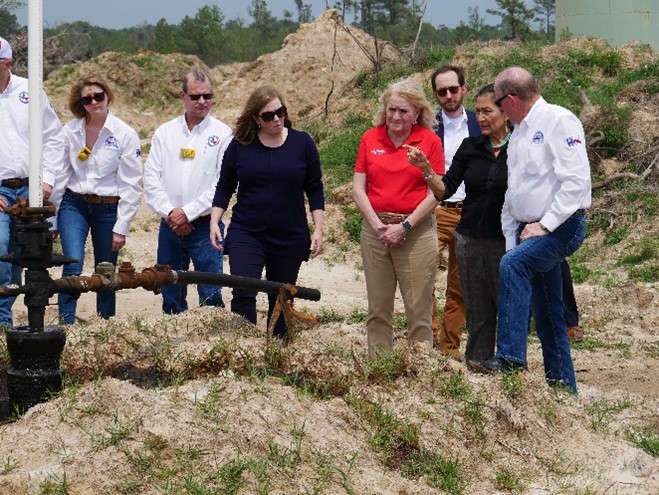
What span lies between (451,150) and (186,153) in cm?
180

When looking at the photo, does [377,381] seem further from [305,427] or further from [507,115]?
[507,115]

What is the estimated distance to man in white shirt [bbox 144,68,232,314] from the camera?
7.18m

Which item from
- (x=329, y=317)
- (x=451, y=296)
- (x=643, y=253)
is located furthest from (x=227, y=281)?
(x=643, y=253)

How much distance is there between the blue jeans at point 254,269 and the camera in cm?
653

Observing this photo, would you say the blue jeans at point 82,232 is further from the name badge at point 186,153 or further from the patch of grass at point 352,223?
the patch of grass at point 352,223

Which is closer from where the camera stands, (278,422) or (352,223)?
(278,422)

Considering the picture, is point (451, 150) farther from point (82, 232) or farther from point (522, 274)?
point (82, 232)

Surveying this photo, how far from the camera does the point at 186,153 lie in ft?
23.9

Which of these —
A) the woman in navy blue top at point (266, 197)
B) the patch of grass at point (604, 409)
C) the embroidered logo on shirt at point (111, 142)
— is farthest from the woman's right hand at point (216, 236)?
the patch of grass at point (604, 409)

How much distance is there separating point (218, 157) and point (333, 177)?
832cm

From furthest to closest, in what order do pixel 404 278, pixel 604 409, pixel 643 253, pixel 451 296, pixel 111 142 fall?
1. pixel 643 253
2. pixel 451 296
3. pixel 111 142
4. pixel 404 278
5. pixel 604 409

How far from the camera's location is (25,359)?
4.92 metres

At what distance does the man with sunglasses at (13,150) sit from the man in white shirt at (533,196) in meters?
2.83

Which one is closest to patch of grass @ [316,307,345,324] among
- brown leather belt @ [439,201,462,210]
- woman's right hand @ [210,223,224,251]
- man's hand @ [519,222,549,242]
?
brown leather belt @ [439,201,462,210]
